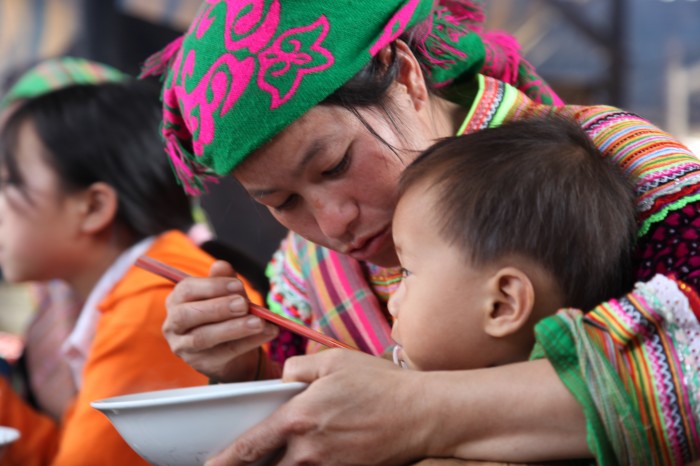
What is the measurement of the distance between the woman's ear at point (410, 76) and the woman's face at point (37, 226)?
1185 millimetres

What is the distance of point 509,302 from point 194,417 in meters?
0.39

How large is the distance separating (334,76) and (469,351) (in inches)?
16.7

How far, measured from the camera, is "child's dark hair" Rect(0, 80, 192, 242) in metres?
2.28

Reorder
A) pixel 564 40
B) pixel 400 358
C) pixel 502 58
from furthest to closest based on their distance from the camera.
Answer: pixel 564 40
pixel 502 58
pixel 400 358

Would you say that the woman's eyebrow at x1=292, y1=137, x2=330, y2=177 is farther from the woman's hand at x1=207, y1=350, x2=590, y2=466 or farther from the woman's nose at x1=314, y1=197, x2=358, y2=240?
the woman's hand at x1=207, y1=350, x2=590, y2=466

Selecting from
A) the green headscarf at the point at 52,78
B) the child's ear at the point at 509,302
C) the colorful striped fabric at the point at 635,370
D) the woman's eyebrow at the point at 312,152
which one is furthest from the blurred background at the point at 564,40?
the colorful striped fabric at the point at 635,370

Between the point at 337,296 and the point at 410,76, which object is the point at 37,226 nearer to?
the point at 337,296

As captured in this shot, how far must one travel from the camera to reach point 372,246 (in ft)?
4.37

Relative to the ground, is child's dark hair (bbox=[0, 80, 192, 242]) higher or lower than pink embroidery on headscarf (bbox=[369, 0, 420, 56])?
lower

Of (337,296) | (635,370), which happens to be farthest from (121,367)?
(635,370)

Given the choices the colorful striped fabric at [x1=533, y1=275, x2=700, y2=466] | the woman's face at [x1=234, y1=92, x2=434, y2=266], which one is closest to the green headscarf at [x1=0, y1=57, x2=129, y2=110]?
the woman's face at [x1=234, y1=92, x2=434, y2=266]

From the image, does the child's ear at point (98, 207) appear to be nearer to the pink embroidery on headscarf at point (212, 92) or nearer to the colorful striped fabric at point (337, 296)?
the colorful striped fabric at point (337, 296)

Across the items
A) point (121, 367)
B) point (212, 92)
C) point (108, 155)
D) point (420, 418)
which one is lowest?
point (121, 367)

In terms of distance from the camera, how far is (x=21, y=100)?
2.35 metres
